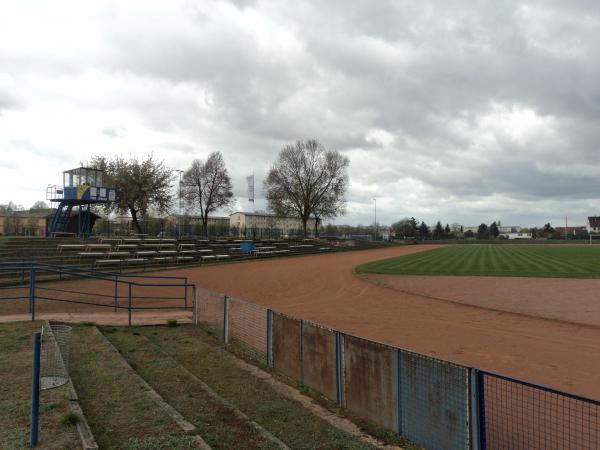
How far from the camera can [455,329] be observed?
11664 millimetres

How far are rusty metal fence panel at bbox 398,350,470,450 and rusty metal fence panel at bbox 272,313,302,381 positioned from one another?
247 centimetres

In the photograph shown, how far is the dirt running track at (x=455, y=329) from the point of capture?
26.9 ft

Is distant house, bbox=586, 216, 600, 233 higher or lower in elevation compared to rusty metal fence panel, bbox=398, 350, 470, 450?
higher

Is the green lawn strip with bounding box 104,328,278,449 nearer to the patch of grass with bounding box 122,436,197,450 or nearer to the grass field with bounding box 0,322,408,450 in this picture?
the grass field with bounding box 0,322,408,450

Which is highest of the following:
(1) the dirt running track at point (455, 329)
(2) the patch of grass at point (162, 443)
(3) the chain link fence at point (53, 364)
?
(3) the chain link fence at point (53, 364)

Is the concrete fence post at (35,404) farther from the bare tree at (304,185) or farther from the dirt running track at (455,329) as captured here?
the bare tree at (304,185)

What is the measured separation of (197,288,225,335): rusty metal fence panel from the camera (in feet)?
34.8

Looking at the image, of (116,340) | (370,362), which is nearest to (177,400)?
(370,362)

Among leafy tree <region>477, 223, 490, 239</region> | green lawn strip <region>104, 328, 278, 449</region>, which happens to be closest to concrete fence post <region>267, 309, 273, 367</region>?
green lawn strip <region>104, 328, 278, 449</region>

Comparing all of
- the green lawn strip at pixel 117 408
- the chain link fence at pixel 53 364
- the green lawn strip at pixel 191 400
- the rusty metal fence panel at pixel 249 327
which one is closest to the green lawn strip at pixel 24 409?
the chain link fence at pixel 53 364

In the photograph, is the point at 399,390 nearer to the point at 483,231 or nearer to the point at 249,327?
the point at 249,327

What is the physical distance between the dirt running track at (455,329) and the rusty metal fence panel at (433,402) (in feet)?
12.6

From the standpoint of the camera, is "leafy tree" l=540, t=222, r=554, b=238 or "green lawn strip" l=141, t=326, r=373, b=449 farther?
"leafy tree" l=540, t=222, r=554, b=238

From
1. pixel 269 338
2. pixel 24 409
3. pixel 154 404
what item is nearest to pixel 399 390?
pixel 154 404
